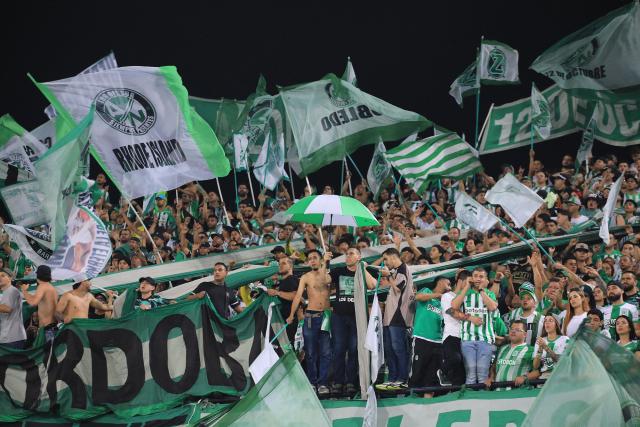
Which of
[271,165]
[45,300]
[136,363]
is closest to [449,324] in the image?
[136,363]

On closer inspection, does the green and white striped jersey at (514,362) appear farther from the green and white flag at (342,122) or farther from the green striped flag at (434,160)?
the green and white flag at (342,122)

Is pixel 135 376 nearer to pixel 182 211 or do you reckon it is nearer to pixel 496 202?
pixel 496 202

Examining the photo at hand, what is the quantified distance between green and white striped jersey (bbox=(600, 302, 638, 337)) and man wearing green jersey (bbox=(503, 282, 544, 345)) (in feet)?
2.12

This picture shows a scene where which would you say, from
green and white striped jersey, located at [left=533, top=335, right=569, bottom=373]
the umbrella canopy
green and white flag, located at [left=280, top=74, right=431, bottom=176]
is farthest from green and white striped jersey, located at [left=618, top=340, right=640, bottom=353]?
green and white flag, located at [left=280, top=74, right=431, bottom=176]

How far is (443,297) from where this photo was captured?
11961 millimetres

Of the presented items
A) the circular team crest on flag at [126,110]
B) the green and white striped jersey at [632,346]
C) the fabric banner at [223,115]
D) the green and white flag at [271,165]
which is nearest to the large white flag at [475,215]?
the green and white striped jersey at [632,346]

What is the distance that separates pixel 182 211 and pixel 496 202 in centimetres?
671

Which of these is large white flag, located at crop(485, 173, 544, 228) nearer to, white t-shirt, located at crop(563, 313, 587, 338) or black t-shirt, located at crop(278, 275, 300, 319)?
white t-shirt, located at crop(563, 313, 587, 338)

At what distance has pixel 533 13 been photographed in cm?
2214

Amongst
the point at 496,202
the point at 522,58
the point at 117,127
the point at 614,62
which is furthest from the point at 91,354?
the point at 522,58

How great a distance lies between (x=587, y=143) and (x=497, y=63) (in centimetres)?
195

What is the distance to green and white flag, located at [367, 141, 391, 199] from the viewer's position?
1738 cm

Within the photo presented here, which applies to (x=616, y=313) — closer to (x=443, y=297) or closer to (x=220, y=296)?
(x=443, y=297)

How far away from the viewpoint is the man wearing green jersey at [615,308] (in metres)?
11.5
